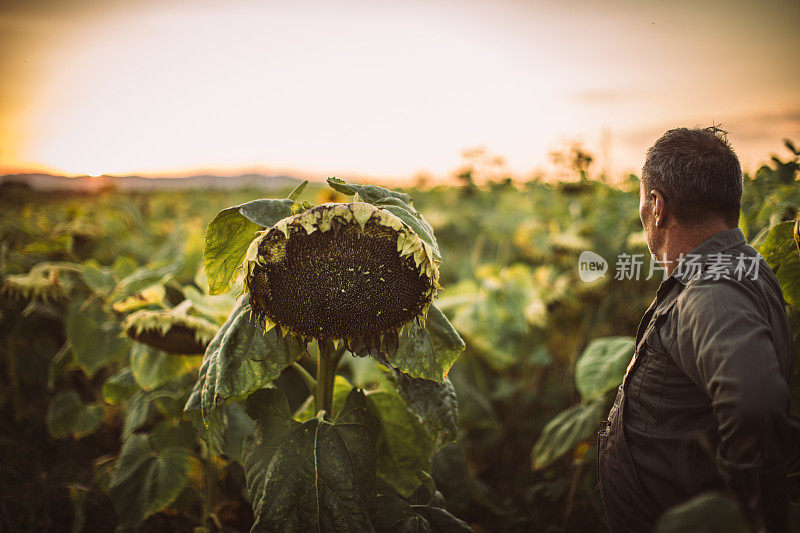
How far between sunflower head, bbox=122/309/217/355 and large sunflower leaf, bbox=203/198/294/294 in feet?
1.24

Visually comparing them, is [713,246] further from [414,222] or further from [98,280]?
[98,280]

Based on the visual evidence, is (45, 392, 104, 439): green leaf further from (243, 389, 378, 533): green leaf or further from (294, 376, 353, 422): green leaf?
(243, 389, 378, 533): green leaf

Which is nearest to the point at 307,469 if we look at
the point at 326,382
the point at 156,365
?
the point at 326,382

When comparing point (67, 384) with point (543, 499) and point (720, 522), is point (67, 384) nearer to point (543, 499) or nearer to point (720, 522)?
point (543, 499)

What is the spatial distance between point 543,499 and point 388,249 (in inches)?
101

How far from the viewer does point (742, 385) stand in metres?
1.07

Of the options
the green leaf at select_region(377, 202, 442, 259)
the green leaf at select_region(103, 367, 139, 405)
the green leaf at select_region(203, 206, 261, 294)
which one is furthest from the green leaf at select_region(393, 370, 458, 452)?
the green leaf at select_region(103, 367, 139, 405)

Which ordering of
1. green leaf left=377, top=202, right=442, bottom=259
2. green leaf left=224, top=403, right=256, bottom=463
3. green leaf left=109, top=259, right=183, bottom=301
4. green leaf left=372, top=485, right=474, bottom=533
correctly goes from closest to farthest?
green leaf left=377, top=202, right=442, bottom=259 → green leaf left=372, top=485, right=474, bottom=533 → green leaf left=224, top=403, right=256, bottom=463 → green leaf left=109, top=259, right=183, bottom=301

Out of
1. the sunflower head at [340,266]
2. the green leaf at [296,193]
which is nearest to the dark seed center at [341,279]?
the sunflower head at [340,266]

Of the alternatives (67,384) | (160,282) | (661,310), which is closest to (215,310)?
(160,282)

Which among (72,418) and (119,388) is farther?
(72,418)

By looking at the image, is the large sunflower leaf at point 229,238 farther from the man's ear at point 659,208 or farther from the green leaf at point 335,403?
the man's ear at point 659,208

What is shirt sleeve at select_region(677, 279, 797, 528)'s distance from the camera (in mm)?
1071

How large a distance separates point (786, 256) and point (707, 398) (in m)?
0.80
